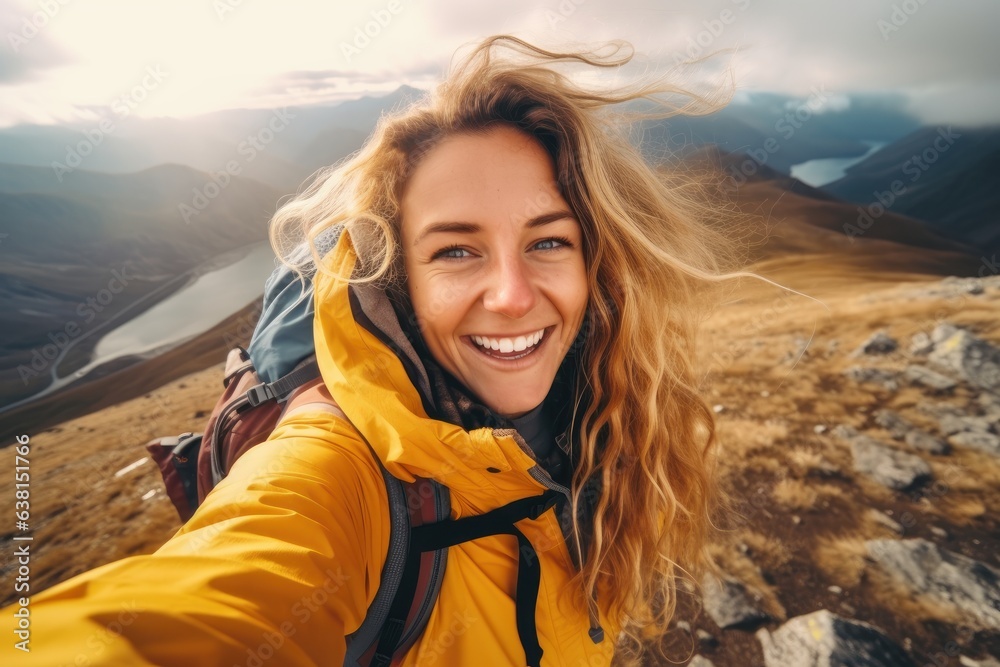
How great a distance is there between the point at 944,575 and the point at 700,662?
1633mm

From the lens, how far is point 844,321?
6508mm

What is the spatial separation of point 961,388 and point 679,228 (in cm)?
434

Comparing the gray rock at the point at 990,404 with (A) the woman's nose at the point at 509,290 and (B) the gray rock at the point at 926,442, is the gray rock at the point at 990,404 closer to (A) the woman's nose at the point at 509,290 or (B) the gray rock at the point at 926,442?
(B) the gray rock at the point at 926,442

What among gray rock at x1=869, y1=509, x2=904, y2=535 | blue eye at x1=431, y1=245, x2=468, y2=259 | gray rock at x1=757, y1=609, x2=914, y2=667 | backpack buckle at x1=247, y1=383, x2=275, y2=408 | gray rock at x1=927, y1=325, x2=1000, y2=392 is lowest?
gray rock at x1=757, y1=609, x2=914, y2=667

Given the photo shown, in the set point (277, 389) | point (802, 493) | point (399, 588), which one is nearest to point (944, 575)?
point (802, 493)

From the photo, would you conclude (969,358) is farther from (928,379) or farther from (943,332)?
(943,332)

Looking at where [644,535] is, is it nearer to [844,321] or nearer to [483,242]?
[483,242]

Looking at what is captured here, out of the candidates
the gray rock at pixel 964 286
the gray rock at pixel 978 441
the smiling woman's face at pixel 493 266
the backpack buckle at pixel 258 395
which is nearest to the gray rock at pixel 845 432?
the gray rock at pixel 978 441

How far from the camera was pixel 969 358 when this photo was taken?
15.4 feet

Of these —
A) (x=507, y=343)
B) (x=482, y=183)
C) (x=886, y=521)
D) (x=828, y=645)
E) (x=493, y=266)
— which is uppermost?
(x=482, y=183)

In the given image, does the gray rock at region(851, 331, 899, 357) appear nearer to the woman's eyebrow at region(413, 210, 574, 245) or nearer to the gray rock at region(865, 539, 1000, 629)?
the gray rock at region(865, 539, 1000, 629)

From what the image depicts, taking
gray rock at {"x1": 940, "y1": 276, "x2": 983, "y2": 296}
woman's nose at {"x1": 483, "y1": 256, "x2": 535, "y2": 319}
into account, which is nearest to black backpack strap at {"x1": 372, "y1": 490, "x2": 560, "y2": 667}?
woman's nose at {"x1": 483, "y1": 256, "x2": 535, "y2": 319}

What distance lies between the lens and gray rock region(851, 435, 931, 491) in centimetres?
357

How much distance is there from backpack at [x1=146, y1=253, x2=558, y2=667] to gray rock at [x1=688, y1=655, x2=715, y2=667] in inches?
60.9
